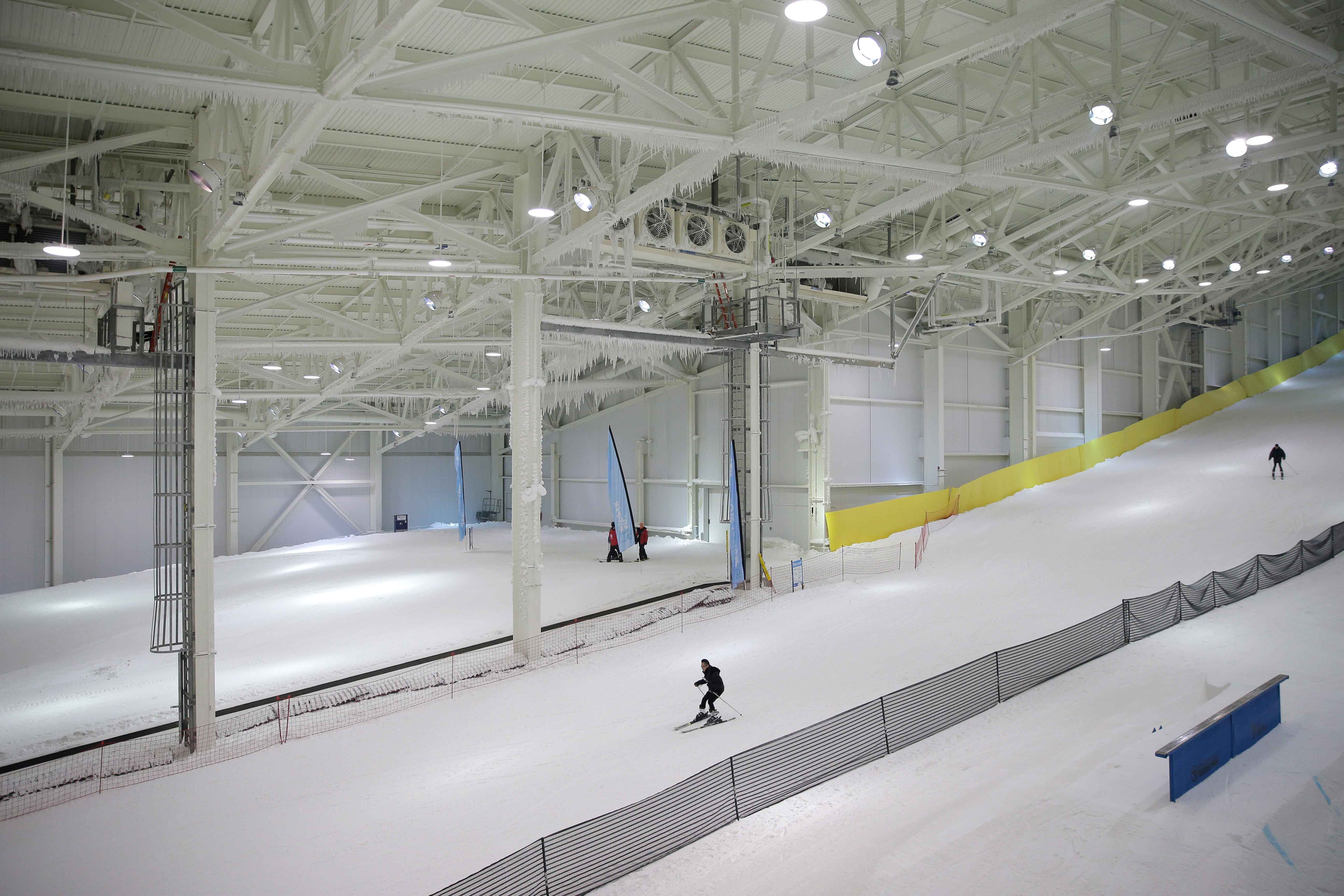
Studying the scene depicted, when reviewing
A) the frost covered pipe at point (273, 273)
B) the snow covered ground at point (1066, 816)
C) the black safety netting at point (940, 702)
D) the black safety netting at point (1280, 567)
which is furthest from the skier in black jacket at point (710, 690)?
the black safety netting at point (1280, 567)

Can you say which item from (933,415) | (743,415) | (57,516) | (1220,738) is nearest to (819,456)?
(933,415)

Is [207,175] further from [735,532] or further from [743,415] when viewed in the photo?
[743,415]

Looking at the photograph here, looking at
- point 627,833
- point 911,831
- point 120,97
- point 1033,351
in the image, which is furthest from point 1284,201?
point 120,97

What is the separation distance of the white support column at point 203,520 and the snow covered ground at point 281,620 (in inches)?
74.8

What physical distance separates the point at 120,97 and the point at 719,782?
41.8ft

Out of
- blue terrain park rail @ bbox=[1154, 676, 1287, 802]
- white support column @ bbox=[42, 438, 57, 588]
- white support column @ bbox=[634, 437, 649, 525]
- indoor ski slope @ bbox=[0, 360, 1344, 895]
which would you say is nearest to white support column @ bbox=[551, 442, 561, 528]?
white support column @ bbox=[634, 437, 649, 525]

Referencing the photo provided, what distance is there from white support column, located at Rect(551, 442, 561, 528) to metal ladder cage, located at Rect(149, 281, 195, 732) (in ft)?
105

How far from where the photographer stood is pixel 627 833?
7445mm

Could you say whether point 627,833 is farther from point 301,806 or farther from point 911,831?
point 301,806

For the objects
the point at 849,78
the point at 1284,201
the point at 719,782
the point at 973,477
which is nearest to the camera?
the point at 719,782

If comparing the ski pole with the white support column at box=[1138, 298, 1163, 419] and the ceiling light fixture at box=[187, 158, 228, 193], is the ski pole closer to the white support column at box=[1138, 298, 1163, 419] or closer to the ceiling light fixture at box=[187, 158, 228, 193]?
the ceiling light fixture at box=[187, 158, 228, 193]

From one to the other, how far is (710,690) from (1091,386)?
32959 millimetres

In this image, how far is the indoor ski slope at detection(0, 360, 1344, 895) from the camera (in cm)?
840

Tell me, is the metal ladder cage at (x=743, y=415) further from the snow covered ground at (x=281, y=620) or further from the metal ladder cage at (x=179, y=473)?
the metal ladder cage at (x=179, y=473)
